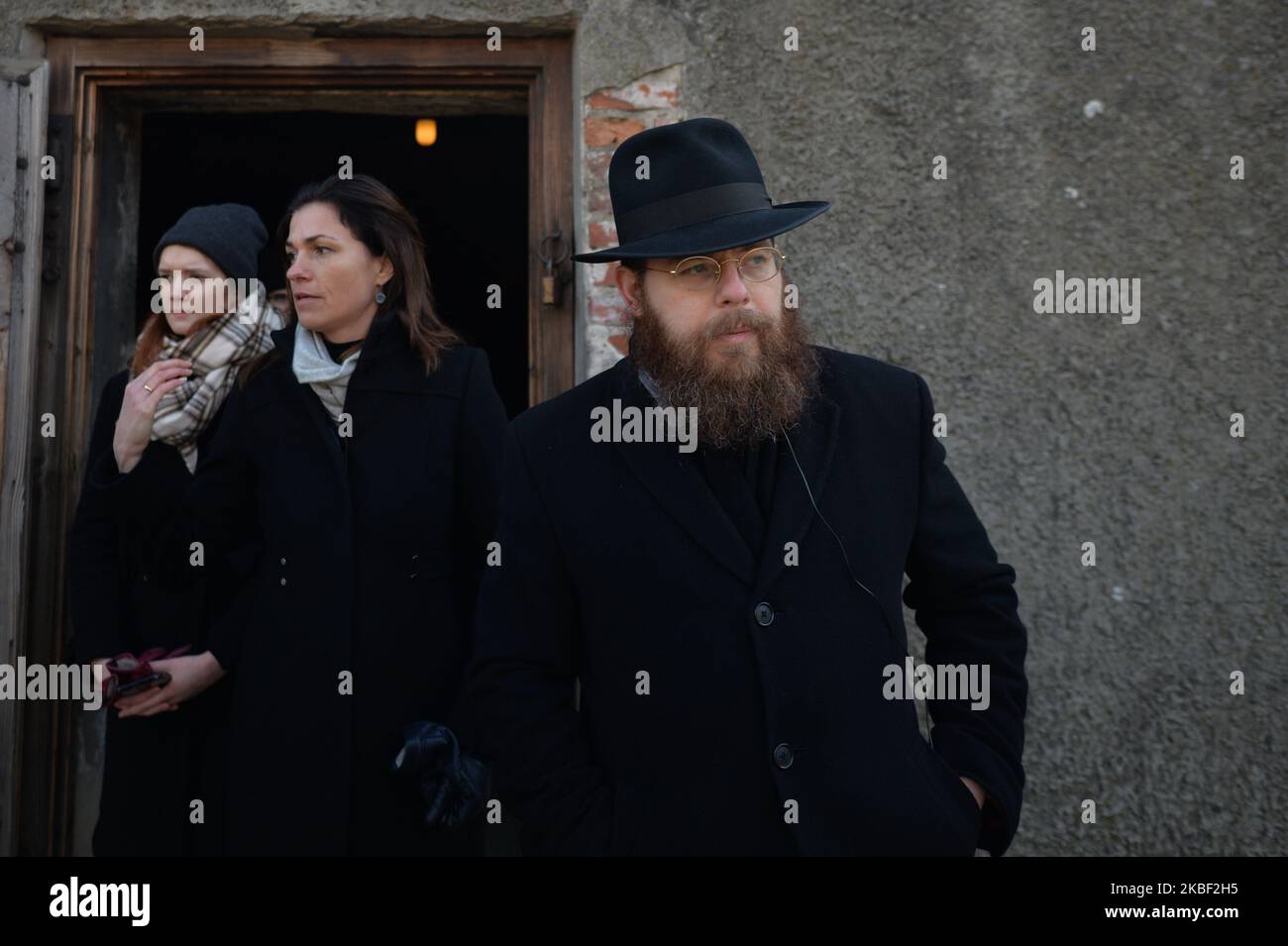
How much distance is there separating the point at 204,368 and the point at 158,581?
0.60 meters

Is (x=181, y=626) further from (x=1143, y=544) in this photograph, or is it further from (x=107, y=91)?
(x=1143, y=544)

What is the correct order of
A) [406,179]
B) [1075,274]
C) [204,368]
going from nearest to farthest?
[204,368] → [1075,274] → [406,179]

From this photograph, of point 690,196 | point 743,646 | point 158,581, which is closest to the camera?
point 743,646

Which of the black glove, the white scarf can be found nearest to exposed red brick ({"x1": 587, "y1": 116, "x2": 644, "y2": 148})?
the white scarf

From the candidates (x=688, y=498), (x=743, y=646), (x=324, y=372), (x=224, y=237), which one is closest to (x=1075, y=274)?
(x=688, y=498)

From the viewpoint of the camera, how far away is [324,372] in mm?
2674

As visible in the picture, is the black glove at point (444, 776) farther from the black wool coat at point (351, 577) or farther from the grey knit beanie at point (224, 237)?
the grey knit beanie at point (224, 237)

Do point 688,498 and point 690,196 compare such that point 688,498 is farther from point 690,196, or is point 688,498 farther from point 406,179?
point 406,179

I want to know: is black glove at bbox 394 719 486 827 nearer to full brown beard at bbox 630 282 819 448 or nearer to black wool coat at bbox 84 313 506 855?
black wool coat at bbox 84 313 506 855

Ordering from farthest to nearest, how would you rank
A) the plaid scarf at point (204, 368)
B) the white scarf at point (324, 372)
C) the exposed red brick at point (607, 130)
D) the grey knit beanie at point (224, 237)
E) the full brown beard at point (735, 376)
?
1. the exposed red brick at point (607, 130)
2. the grey knit beanie at point (224, 237)
3. the plaid scarf at point (204, 368)
4. the white scarf at point (324, 372)
5. the full brown beard at point (735, 376)

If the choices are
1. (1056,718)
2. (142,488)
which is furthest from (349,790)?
(1056,718)

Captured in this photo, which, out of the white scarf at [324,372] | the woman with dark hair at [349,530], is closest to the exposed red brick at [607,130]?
the woman with dark hair at [349,530]

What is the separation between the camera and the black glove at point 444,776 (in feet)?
7.81
